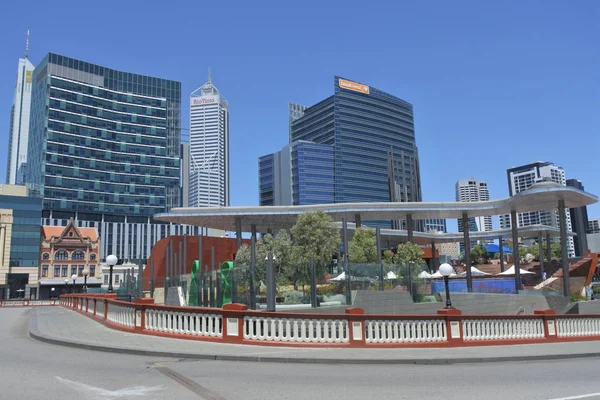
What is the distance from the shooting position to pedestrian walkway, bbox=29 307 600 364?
38.8 ft

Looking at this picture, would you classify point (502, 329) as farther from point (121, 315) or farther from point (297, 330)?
point (121, 315)

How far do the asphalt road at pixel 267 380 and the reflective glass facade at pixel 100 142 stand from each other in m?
137

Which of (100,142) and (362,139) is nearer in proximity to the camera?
(100,142)

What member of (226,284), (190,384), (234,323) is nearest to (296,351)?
(234,323)

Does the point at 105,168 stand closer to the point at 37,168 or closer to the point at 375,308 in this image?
the point at 37,168

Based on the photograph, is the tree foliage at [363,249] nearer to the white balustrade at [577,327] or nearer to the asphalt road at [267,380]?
the white balustrade at [577,327]

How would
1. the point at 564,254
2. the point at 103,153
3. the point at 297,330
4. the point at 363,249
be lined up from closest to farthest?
1. the point at 297,330
2. the point at 564,254
3. the point at 363,249
4. the point at 103,153

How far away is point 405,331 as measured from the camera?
47.3ft

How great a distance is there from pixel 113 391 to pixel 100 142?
486 ft

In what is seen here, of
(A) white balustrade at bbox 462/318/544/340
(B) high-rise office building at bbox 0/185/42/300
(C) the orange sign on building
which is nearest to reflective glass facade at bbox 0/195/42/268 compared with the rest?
(B) high-rise office building at bbox 0/185/42/300

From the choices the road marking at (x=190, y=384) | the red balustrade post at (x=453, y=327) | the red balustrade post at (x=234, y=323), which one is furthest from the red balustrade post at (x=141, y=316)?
the red balustrade post at (x=453, y=327)

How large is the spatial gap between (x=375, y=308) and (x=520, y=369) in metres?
14.8

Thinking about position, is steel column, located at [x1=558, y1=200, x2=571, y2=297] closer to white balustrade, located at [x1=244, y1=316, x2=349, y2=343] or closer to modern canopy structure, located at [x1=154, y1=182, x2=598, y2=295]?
modern canopy structure, located at [x1=154, y1=182, x2=598, y2=295]

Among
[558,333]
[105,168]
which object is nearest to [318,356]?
[558,333]
